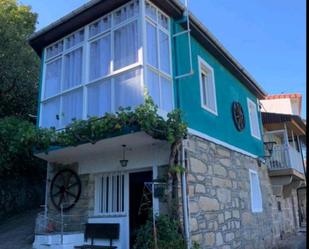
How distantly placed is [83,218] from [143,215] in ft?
4.86

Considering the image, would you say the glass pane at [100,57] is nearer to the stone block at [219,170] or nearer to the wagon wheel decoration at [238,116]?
the stone block at [219,170]

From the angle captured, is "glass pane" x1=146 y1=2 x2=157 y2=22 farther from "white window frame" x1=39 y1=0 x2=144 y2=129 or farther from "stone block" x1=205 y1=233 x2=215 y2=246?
"stone block" x1=205 y1=233 x2=215 y2=246

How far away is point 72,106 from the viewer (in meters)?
7.98

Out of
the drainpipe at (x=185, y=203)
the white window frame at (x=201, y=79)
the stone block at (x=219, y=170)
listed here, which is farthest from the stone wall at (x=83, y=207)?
the white window frame at (x=201, y=79)

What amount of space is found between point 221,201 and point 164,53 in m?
3.89

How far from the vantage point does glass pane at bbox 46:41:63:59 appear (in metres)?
8.94

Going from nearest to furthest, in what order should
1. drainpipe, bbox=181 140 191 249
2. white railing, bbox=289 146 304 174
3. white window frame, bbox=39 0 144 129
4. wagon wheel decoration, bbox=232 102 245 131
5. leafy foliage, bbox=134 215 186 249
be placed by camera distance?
leafy foliage, bbox=134 215 186 249
drainpipe, bbox=181 140 191 249
white window frame, bbox=39 0 144 129
wagon wheel decoration, bbox=232 102 245 131
white railing, bbox=289 146 304 174

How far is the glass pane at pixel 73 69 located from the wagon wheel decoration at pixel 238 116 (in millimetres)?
5081

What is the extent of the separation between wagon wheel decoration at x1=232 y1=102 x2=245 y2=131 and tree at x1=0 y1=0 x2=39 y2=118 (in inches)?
312

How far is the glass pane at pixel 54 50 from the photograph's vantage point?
352 inches

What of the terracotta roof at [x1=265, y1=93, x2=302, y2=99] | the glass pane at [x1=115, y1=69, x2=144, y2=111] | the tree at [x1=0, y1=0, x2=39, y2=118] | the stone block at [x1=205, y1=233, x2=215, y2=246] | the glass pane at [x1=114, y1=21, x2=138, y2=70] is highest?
the terracotta roof at [x1=265, y1=93, x2=302, y2=99]

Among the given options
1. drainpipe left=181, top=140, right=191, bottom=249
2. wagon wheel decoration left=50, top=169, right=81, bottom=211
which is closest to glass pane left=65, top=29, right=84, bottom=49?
wagon wheel decoration left=50, top=169, right=81, bottom=211

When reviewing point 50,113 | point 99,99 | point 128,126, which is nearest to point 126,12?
point 99,99

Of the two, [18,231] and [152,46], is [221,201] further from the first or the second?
[18,231]
